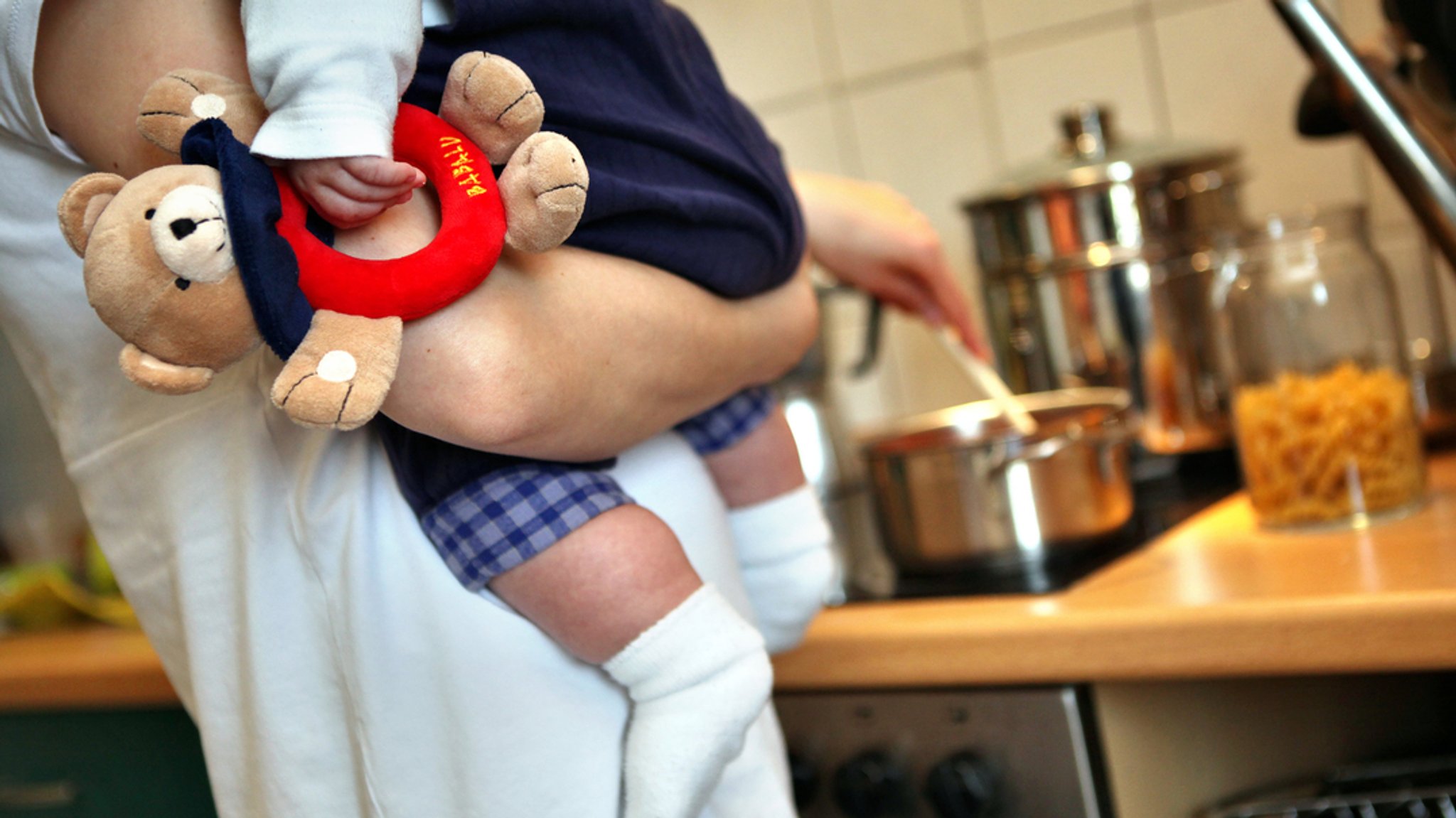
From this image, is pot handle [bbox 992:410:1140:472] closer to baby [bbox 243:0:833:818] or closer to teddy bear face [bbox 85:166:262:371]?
baby [bbox 243:0:833:818]

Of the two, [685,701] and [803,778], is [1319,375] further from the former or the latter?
[685,701]

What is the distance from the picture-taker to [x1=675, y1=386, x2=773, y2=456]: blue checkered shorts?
60 cm

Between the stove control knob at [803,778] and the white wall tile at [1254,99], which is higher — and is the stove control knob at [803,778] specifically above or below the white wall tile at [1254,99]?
below

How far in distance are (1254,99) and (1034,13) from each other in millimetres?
237

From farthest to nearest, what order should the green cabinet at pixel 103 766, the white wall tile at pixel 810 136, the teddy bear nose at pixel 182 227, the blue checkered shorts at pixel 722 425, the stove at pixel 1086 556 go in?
the white wall tile at pixel 810 136
the green cabinet at pixel 103 766
the stove at pixel 1086 556
the blue checkered shorts at pixel 722 425
the teddy bear nose at pixel 182 227

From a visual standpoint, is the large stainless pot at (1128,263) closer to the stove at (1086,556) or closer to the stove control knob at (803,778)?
the stove at (1086,556)

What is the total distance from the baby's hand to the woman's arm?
2 centimetres

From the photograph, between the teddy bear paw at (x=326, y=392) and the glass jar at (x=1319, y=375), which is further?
the glass jar at (x=1319, y=375)

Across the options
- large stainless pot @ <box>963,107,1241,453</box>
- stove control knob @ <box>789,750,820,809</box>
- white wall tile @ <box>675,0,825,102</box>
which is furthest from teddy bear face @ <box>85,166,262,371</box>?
white wall tile @ <box>675,0,825,102</box>

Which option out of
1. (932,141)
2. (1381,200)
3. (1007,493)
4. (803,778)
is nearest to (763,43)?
(932,141)

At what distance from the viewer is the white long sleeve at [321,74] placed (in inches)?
14.9

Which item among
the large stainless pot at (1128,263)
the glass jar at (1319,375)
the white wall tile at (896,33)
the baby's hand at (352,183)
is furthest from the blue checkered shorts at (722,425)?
the white wall tile at (896,33)

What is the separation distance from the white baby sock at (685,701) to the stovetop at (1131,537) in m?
0.33

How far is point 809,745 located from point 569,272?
1.40ft
